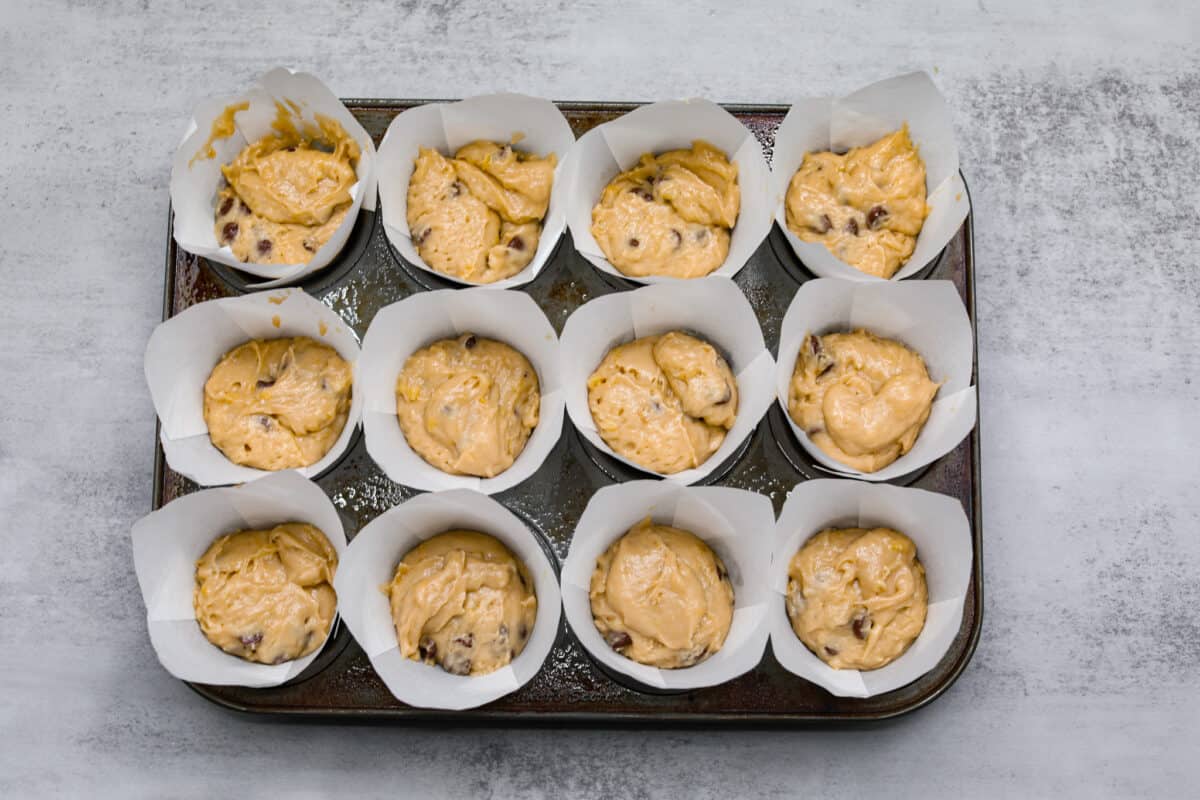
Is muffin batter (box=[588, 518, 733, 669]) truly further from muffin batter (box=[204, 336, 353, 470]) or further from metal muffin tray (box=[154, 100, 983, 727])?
muffin batter (box=[204, 336, 353, 470])

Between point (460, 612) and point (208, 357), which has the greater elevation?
point (208, 357)

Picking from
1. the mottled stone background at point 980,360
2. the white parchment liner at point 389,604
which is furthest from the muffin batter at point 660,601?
the mottled stone background at point 980,360

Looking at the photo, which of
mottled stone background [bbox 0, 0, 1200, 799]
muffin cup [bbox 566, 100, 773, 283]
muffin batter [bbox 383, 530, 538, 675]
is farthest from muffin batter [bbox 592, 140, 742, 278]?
muffin batter [bbox 383, 530, 538, 675]

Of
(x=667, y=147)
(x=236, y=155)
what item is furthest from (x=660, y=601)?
(x=236, y=155)

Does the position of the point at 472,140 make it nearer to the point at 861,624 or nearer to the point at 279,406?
the point at 279,406

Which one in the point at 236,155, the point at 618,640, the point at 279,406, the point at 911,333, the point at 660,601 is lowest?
the point at 618,640

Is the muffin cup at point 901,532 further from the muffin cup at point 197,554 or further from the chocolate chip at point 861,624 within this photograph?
the muffin cup at point 197,554

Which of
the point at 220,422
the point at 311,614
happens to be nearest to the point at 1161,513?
the point at 311,614
